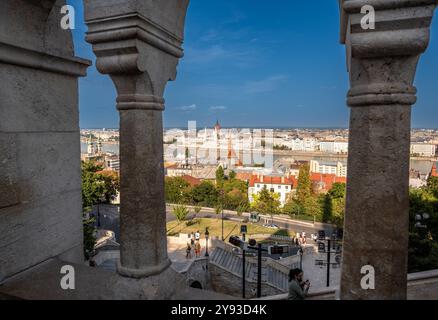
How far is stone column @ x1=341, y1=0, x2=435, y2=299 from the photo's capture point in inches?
63.1

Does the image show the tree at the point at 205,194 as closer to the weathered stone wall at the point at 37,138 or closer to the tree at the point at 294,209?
the tree at the point at 294,209

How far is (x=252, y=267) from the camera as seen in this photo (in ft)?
52.7

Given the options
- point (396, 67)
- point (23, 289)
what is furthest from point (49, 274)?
point (396, 67)

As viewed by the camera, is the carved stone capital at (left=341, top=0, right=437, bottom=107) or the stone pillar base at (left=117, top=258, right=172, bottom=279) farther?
the stone pillar base at (left=117, top=258, right=172, bottom=279)

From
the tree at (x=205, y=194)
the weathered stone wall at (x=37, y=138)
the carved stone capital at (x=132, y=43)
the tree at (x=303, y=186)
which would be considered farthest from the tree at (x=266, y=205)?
the carved stone capital at (x=132, y=43)

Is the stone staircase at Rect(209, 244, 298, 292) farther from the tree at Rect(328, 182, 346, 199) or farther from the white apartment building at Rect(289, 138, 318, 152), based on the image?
the white apartment building at Rect(289, 138, 318, 152)

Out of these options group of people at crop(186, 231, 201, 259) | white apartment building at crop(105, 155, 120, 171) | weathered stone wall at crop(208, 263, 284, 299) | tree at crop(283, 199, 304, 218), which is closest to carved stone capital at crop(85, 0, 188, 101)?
weathered stone wall at crop(208, 263, 284, 299)

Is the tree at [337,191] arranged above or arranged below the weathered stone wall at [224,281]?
above

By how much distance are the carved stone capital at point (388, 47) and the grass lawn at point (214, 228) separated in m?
23.2

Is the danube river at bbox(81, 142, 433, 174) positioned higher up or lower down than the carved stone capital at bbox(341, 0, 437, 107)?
lower down

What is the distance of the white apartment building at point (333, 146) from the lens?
421 ft

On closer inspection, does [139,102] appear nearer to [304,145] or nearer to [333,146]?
[333,146]

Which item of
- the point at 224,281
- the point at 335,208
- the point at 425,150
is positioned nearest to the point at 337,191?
the point at 335,208

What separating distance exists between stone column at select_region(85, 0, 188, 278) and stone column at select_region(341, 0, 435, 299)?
56.3 inches
